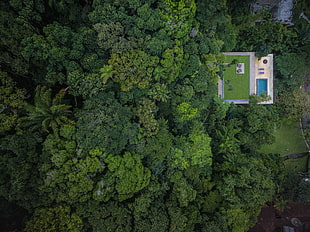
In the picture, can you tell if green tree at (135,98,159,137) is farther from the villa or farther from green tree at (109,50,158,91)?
the villa

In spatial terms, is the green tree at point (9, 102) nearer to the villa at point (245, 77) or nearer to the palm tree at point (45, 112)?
the palm tree at point (45, 112)

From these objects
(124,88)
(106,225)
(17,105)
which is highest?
(124,88)

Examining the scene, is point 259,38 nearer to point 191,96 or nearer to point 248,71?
point 248,71

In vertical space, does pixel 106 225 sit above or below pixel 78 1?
below

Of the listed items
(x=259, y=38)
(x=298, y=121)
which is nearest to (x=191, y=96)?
(x=259, y=38)

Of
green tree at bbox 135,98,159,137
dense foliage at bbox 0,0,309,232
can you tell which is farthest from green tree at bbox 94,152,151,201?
green tree at bbox 135,98,159,137

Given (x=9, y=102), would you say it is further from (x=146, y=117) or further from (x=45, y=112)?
(x=146, y=117)
